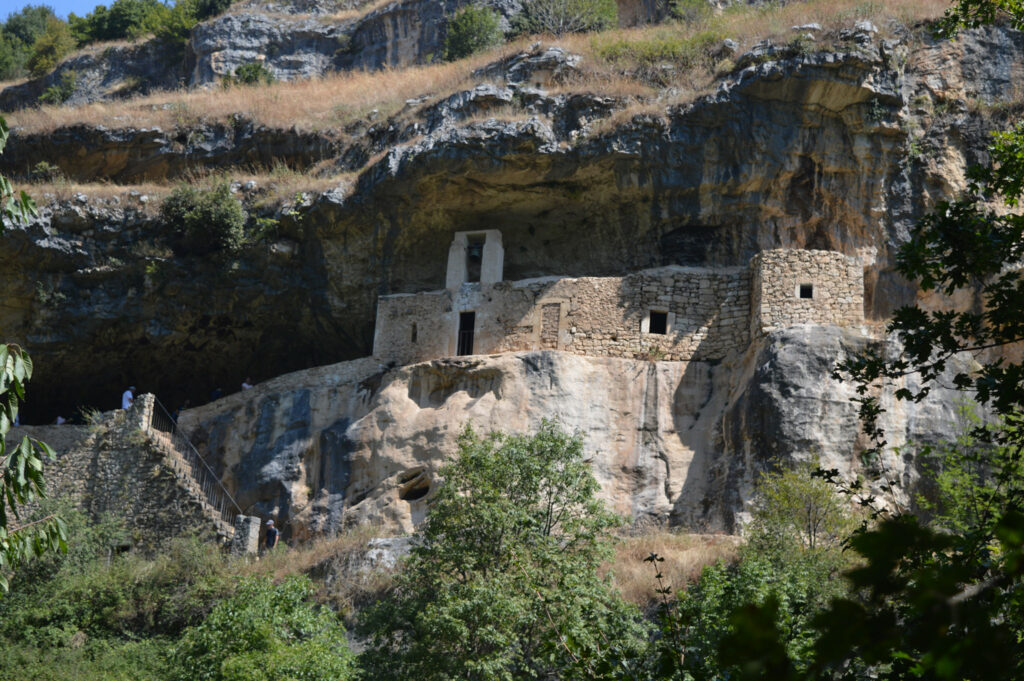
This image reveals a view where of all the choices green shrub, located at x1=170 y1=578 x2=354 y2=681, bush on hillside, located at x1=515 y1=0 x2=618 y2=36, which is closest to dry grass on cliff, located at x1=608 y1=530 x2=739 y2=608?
green shrub, located at x1=170 y1=578 x2=354 y2=681

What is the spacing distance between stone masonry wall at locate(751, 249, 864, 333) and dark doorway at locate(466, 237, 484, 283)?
6867 mm

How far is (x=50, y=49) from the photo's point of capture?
4559cm

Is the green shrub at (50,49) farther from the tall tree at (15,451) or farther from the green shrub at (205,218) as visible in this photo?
the tall tree at (15,451)

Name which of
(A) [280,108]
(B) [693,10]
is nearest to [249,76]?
(A) [280,108]

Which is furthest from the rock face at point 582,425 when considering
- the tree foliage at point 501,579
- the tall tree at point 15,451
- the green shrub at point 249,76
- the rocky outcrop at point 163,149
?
the green shrub at point 249,76

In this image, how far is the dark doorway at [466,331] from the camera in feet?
80.5

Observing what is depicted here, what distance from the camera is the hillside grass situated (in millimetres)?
26109

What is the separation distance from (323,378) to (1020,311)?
59.2 feet

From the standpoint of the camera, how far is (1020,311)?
332 inches

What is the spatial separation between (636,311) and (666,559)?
6.76 m

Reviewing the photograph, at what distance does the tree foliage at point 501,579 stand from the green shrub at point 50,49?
3464cm

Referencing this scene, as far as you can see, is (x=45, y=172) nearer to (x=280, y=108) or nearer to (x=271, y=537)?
(x=280, y=108)

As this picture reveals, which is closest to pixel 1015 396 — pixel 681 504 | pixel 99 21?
pixel 681 504

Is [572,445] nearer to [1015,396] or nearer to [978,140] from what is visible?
[1015,396]
